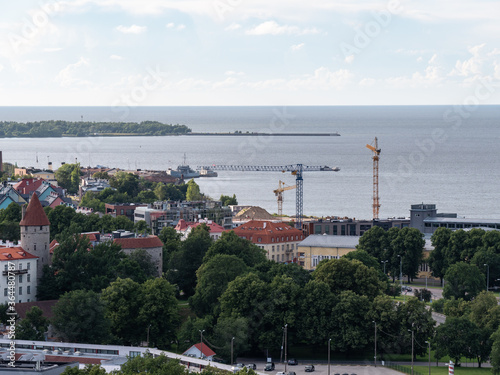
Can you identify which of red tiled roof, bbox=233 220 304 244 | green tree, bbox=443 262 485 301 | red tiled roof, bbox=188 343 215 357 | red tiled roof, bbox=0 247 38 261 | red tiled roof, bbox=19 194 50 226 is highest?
red tiled roof, bbox=19 194 50 226

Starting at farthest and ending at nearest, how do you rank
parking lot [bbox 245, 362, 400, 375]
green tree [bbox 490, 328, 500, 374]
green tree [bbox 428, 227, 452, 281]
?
green tree [bbox 428, 227, 452, 281]
parking lot [bbox 245, 362, 400, 375]
green tree [bbox 490, 328, 500, 374]

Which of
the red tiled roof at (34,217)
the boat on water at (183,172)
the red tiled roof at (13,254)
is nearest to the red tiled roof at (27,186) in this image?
the red tiled roof at (34,217)

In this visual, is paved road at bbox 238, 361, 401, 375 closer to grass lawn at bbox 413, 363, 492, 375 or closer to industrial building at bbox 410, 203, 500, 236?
grass lawn at bbox 413, 363, 492, 375

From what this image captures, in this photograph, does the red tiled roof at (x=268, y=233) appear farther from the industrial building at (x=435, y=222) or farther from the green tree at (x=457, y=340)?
the green tree at (x=457, y=340)

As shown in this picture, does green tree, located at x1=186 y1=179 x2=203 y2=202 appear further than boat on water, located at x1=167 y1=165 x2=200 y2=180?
No

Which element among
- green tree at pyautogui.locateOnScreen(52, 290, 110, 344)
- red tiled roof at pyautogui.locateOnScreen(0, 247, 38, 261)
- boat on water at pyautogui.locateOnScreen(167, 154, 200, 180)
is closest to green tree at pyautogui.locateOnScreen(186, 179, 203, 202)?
boat on water at pyautogui.locateOnScreen(167, 154, 200, 180)

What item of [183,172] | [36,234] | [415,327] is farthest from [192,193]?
[415,327]

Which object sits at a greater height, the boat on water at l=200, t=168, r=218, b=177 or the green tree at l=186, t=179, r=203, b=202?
the boat on water at l=200, t=168, r=218, b=177
